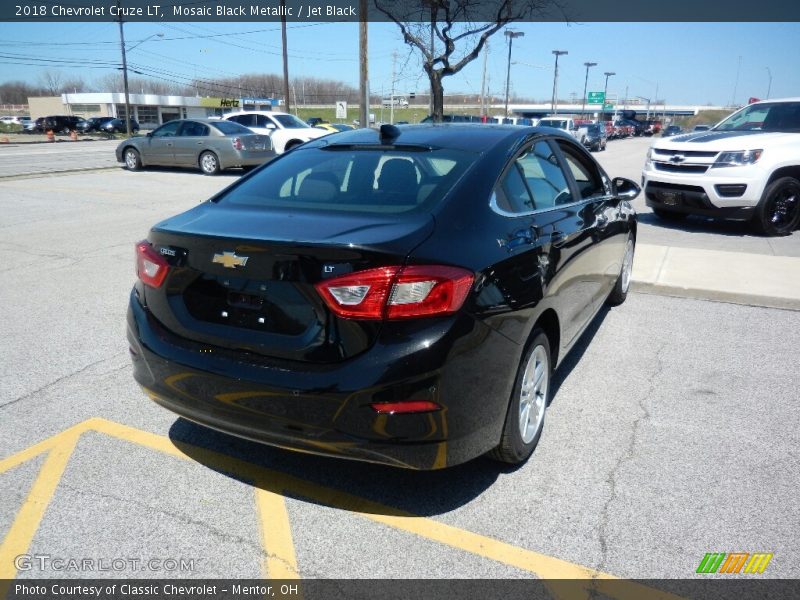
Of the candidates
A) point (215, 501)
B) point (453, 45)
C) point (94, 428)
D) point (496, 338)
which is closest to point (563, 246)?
point (496, 338)

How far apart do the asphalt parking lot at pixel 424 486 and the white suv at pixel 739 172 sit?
509 centimetres

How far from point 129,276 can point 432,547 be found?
17.1 ft

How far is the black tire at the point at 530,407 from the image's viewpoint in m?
2.88

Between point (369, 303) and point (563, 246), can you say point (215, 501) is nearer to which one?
point (369, 303)

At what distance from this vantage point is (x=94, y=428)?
3.45 metres

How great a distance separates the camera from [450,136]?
11.7ft

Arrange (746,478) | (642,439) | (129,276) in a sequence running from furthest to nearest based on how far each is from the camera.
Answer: (129,276), (642,439), (746,478)

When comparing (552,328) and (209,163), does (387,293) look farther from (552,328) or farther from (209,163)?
(209,163)

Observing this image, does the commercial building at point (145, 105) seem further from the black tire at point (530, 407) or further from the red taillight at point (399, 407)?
the red taillight at point (399, 407)

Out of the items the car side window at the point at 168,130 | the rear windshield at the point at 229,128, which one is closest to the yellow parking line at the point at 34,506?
the rear windshield at the point at 229,128

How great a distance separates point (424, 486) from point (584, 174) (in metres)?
2.70

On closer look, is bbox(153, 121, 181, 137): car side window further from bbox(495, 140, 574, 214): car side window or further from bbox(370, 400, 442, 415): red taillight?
bbox(370, 400, 442, 415): red taillight

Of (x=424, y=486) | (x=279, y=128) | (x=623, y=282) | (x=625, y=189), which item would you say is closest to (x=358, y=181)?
(x=424, y=486)

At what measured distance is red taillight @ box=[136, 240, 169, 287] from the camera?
2.81 metres
